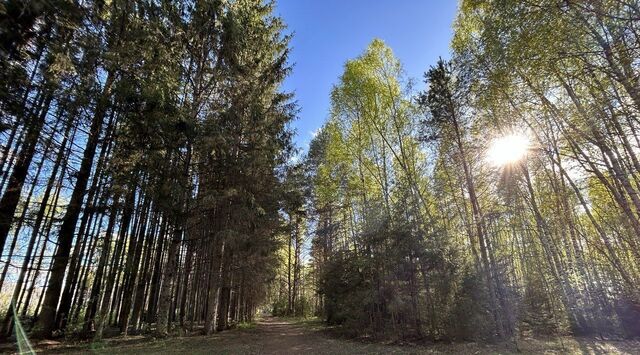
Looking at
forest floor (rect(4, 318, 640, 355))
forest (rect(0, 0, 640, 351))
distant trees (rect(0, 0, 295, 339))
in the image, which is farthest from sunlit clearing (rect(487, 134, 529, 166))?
distant trees (rect(0, 0, 295, 339))

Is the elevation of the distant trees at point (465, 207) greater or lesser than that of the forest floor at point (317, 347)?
greater

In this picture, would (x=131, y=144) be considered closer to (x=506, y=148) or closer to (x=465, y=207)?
(x=506, y=148)

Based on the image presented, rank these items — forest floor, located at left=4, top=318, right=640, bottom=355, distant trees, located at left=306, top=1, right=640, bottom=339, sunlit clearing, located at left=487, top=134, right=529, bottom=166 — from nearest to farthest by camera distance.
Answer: forest floor, located at left=4, top=318, right=640, bottom=355 → distant trees, located at left=306, top=1, right=640, bottom=339 → sunlit clearing, located at left=487, top=134, right=529, bottom=166

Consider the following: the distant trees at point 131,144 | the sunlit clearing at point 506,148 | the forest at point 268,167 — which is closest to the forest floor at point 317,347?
the forest at point 268,167

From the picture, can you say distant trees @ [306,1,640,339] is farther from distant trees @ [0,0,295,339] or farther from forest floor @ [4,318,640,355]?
distant trees @ [0,0,295,339]

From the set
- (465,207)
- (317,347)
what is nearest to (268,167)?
(317,347)

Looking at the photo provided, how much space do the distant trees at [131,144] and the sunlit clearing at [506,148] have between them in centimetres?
748

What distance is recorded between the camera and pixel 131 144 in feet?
29.3

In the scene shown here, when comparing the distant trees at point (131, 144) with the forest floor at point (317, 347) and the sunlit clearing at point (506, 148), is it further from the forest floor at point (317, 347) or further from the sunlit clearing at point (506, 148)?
the sunlit clearing at point (506, 148)

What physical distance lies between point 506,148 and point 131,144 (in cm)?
1158

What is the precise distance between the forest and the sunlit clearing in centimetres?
6

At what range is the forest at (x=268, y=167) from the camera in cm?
602

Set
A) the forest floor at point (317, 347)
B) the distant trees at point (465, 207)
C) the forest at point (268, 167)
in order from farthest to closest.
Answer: the distant trees at point (465, 207) < the forest floor at point (317, 347) < the forest at point (268, 167)

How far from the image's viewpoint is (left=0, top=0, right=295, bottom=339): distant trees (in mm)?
6188
